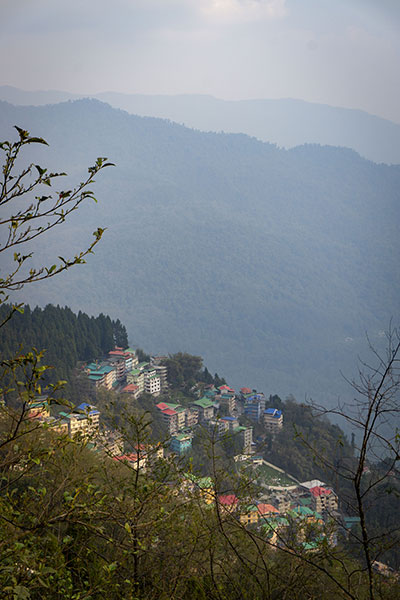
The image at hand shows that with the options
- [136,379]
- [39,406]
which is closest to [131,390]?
[136,379]

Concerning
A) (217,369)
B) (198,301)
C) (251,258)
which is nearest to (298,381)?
(217,369)

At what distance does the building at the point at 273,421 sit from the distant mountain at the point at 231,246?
15.4m

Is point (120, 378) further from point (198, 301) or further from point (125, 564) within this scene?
point (198, 301)

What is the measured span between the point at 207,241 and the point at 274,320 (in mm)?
11654

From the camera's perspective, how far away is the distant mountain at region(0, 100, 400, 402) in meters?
36.7

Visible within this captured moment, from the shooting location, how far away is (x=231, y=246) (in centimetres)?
4909

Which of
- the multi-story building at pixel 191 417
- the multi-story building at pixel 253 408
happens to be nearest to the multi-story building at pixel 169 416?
the multi-story building at pixel 191 417

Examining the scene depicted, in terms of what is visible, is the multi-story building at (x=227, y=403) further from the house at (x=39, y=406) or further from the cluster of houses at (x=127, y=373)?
the house at (x=39, y=406)

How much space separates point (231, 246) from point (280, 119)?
3398 cm

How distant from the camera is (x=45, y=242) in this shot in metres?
43.6

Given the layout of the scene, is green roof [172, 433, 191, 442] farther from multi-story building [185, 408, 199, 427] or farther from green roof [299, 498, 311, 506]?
green roof [299, 498, 311, 506]

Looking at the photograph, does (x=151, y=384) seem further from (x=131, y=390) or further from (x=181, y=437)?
(x=181, y=437)

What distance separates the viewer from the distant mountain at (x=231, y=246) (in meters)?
36.7

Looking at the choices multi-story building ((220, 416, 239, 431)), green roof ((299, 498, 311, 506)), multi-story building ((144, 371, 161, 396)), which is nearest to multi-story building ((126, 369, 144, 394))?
multi-story building ((144, 371, 161, 396))
